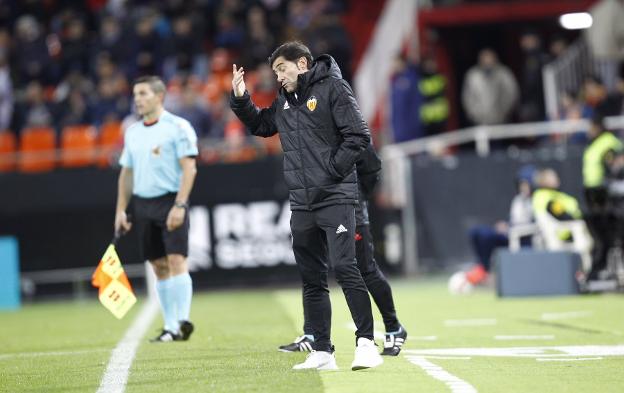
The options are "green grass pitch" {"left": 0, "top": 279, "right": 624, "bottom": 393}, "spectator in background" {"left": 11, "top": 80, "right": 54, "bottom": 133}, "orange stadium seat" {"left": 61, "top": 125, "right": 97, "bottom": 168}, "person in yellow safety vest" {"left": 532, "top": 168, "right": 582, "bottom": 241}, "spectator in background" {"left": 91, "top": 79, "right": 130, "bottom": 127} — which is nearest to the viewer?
"green grass pitch" {"left": 0, "top": 279, "right": 624, "bottom": 393}

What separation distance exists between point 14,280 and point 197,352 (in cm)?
996

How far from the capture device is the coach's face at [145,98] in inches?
396

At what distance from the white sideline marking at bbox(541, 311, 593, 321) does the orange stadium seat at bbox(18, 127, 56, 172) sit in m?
10.7

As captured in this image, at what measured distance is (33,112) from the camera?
22516 mm

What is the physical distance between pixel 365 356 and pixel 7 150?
1561 cm

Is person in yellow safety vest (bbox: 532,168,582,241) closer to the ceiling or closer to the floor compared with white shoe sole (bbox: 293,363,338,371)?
closer to the ceiling

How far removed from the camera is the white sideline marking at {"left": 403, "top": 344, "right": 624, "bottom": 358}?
8.18 m

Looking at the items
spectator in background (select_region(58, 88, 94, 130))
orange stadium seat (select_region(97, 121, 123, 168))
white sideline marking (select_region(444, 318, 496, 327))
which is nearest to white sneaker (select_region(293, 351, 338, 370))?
white sideline marking (select_region(444, 318, 496, 327))

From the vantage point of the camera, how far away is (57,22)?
26094 mm

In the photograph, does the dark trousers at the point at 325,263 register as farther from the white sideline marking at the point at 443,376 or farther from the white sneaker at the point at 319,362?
the white sideline marking at the point at 443,376

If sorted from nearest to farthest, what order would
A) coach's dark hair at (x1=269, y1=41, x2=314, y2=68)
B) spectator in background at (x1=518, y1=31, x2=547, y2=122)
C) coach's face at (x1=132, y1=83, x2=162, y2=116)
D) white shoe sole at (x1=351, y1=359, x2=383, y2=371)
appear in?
white shoe sole at (x1=351, y1=359, x2=383, y2=371) → coach's dark hair at (x1=269, y1=41, x2=314, y2=68) → coach's face at (x1=132, y1=83, x2=162, y2=116) → spectator in background at (x1=518, y1=31, x2=547, y2=122)

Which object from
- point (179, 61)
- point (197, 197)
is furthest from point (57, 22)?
point (197, 197)

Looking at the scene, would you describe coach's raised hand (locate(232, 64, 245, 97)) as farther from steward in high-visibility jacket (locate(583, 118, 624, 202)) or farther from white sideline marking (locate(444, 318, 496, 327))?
steward in high-visibility jacket (locate(583, 118, 624, 202))

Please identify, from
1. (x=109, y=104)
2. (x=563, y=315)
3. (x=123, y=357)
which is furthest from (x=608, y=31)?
→ (x=123, y=357)
